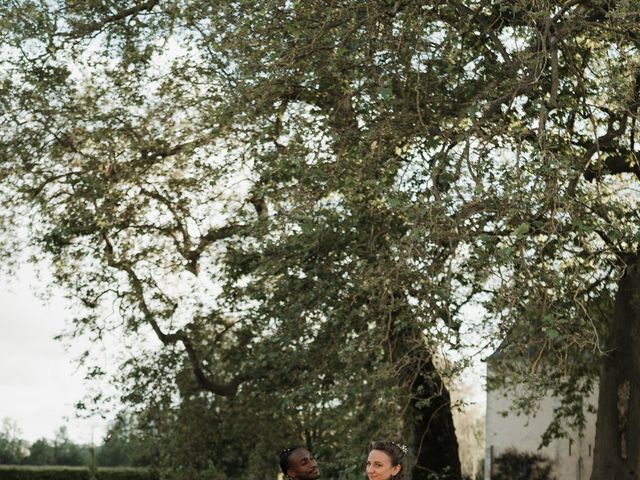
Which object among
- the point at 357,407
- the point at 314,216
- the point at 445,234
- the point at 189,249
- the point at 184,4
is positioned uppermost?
the point at 184,4

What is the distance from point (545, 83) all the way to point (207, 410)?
11469 mm

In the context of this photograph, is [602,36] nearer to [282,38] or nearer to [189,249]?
[282,38]

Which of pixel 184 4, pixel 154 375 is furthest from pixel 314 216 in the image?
pixel 154 375

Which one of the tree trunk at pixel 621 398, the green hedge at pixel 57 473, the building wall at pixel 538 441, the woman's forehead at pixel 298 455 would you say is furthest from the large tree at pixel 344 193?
the green hedge at pixel 57 473

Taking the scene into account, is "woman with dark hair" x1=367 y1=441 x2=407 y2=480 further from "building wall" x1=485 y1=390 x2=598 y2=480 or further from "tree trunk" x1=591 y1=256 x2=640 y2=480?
"building wall" x1=485 y1=390 x2=598 y2=480

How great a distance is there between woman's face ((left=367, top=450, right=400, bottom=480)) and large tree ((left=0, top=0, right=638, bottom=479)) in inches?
115

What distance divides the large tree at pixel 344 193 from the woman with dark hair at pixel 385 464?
2.85 meters

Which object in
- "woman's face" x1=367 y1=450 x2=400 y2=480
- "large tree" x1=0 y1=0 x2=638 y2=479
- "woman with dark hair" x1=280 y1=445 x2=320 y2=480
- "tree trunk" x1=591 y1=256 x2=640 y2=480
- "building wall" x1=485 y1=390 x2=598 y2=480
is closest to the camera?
"woman's face" x1=367 y1=450 x2=400 y2=480

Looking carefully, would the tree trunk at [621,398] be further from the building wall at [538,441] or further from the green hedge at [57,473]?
the green hedge at [57,473]

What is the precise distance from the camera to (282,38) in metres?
13.5

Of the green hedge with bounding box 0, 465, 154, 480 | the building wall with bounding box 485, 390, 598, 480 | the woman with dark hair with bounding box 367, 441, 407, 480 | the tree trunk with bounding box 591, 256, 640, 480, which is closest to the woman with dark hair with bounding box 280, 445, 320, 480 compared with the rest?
the woman with dark hair with bounding box 367, 441, 407, 480

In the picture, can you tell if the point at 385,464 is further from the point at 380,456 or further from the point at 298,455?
the point at 298,455

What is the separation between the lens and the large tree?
469 inches

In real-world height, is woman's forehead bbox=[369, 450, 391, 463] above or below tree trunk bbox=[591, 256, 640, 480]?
below
